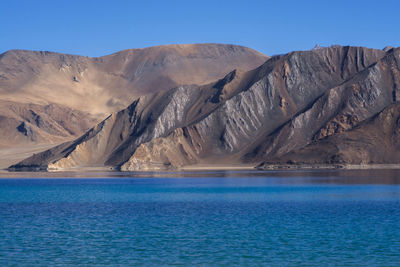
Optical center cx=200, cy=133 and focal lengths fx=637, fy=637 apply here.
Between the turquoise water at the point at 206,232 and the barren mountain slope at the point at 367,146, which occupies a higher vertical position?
the barren mountain slope at the point at 367,146

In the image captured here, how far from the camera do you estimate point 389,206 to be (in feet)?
221

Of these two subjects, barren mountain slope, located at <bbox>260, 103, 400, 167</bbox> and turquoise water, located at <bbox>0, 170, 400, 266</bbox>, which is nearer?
turquoise water, located at <bbox>0, 170, 400, 266</bbox>

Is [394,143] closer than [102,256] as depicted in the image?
No

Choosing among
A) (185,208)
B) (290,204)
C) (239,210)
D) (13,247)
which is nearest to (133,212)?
(185,208)

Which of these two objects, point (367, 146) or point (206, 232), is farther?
point (367, 146)

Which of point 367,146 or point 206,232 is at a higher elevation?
point 367,146

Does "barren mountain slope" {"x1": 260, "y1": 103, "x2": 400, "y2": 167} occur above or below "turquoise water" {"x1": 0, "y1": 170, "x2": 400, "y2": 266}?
above

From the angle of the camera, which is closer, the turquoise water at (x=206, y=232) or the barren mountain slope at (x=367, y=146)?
the turquoise water at (x=206, y=232)

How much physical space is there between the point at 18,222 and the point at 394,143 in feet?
507

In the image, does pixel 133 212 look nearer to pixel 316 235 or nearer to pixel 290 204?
pixel 290 204

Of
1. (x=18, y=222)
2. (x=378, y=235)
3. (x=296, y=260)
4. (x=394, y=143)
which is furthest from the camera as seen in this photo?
(x=394, y=143)

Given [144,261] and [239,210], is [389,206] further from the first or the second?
[144,261]

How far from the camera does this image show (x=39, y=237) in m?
47.1

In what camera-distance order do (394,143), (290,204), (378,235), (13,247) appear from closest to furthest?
(13,247)
(378,235)
(290,204)
(394,143)
